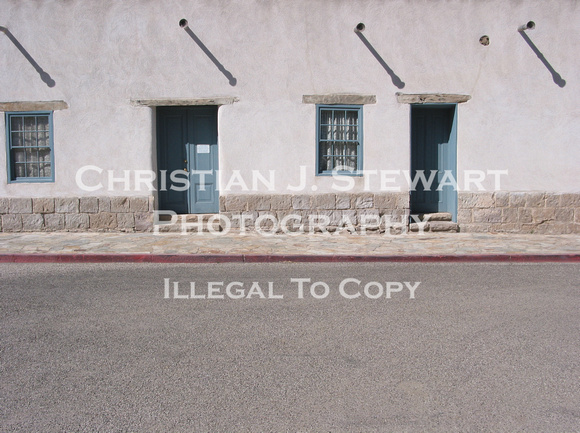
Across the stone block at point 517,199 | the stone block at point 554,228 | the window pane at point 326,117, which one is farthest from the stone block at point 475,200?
the window pane at point 326,117

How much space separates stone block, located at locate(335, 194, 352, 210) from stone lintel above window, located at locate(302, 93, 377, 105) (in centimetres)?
203

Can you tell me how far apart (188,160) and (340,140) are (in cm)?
348

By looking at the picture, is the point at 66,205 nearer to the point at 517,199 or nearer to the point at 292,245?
the point at 292,245

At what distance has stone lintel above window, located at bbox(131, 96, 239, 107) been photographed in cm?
1117

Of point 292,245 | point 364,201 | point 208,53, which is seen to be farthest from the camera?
point 364,201

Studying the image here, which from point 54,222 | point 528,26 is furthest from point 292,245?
point 528,26

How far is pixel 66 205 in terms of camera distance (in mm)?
11359

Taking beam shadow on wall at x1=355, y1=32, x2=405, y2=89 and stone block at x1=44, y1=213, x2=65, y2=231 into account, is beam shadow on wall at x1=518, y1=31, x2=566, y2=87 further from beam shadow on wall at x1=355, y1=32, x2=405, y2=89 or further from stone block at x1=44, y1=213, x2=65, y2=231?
stone block at x1=44, y1=213, x2=65, y2=231

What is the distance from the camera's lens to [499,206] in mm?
11492

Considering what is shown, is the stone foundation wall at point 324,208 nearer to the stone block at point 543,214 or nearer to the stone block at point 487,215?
the stone block at point 487,215

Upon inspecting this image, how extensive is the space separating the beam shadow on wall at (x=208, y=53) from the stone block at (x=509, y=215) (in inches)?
259

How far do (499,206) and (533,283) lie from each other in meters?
5.06

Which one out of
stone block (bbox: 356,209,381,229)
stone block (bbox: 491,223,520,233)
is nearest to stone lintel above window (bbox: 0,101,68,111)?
stone block (bbox: 356,209,381,229)

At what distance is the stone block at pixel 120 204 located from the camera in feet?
37.3
